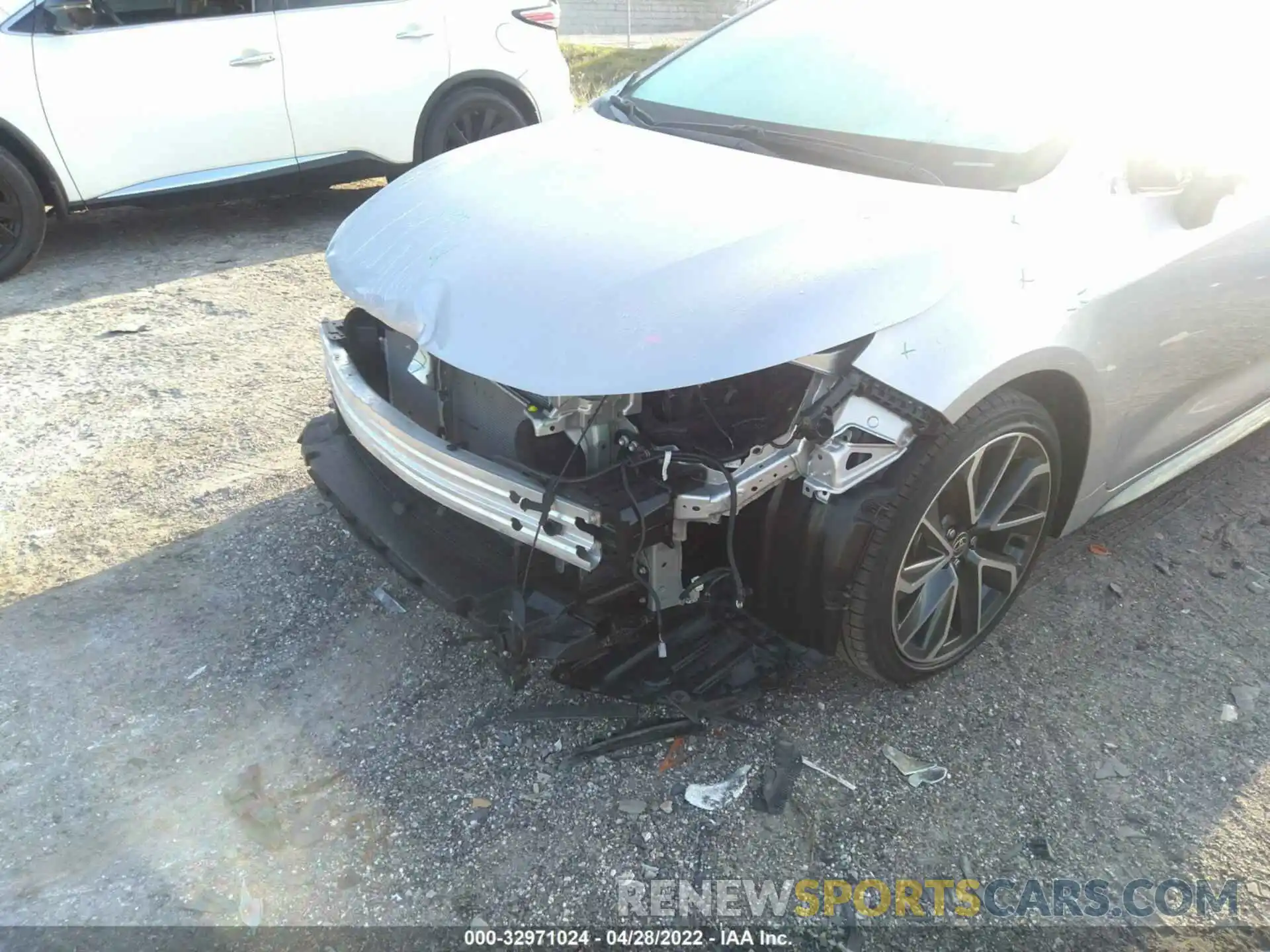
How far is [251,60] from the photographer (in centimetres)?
575

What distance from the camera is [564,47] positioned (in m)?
13.9

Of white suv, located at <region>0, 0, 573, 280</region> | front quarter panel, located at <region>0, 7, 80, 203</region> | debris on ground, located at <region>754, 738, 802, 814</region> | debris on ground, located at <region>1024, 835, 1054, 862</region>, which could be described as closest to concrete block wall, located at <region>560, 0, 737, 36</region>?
white suv, located at <region>0, 0, 573, 280</region>

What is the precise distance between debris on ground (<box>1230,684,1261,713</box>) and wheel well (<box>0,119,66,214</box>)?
6.10 metres

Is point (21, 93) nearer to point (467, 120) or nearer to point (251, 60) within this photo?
point (251, 60)

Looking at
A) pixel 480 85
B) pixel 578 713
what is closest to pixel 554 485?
pixel 578 713

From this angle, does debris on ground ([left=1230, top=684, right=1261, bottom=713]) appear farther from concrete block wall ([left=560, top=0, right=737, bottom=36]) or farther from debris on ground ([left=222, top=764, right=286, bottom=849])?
concrete block wall ([left=560, top=0, right=737, bottom=36])

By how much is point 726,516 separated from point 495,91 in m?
5.27

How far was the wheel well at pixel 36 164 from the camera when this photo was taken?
5324 mm

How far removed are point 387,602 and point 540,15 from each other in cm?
504

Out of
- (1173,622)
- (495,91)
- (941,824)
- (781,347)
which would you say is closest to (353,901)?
(941,824)

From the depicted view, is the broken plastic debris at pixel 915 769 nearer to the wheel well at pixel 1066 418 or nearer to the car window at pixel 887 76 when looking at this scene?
the wheel well at pixel 1066 418

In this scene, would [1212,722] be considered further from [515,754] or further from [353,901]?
[353,901]

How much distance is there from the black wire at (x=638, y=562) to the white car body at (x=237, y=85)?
471 centimetres

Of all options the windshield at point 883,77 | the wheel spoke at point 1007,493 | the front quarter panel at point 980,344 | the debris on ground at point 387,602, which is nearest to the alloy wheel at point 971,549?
the wheel spoke at point 1007,493
